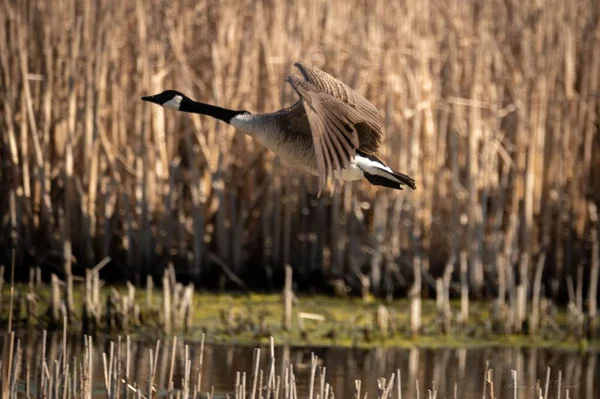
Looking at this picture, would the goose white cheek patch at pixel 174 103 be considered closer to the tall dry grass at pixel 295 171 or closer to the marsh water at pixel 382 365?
the marsh water at pixel 382 365

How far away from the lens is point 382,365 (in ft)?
22.4

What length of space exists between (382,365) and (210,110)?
81.9 inches

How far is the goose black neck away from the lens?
5555 mm

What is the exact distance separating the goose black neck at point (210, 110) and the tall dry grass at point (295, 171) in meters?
2.30

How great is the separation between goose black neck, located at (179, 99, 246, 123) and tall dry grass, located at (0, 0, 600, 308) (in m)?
2.30

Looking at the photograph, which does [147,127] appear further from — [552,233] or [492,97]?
[552,233]

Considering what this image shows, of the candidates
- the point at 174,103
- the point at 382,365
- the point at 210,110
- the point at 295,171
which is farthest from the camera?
the point at 295,171

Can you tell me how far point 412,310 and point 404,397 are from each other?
131 cm

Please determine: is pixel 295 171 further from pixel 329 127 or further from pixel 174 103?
pixel 329 127

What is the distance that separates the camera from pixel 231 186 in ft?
28.3

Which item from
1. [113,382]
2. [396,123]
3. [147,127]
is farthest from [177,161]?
[113,382]

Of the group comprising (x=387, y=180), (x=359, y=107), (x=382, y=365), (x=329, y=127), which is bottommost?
(x=382, y=365)

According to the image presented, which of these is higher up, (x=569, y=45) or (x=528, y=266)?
(x=569, y=45)

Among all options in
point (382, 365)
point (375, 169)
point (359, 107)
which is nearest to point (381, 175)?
point (375, 169)
